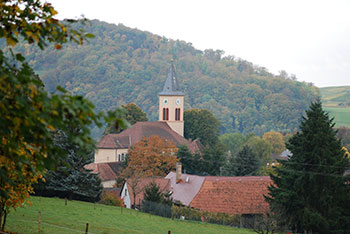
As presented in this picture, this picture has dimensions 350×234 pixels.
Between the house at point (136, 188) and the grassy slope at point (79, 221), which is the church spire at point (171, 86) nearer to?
the house at point (136, 188)

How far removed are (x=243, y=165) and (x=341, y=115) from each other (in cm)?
9928

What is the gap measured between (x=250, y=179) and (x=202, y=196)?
432cm

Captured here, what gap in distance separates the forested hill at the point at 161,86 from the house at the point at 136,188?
290ft

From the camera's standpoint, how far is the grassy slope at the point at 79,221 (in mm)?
21547

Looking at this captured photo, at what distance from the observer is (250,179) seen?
145ft

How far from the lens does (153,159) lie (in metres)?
57.6

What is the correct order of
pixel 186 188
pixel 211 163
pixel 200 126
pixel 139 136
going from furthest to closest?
pixel 200 126
pixel 139 136
pixel 211 163
pixel 186 188

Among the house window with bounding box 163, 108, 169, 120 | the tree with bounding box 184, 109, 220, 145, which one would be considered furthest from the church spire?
the tree with bounding box 184, 109, 220, 145

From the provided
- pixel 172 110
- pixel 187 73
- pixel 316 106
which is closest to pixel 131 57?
pixel 187 73

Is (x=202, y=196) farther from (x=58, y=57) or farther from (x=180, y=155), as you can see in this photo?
(x=58, y=57)

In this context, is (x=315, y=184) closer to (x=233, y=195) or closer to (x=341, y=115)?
(x=233, y=195)

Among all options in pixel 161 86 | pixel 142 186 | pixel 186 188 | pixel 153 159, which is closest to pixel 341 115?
pixel 161 86

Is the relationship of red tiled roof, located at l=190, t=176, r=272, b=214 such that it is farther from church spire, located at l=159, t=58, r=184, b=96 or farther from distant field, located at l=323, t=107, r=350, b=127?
distant field, located at l=323, t=107, r=350, b=127

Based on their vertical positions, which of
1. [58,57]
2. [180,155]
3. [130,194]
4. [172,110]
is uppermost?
[58,57]
